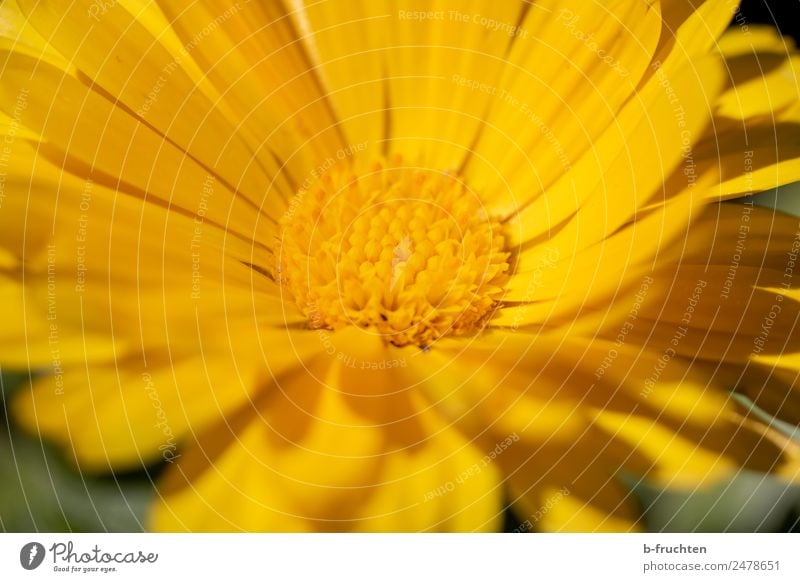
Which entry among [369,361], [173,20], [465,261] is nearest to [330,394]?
[369,361]

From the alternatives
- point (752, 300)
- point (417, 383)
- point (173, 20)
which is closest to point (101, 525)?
point (417, 383)

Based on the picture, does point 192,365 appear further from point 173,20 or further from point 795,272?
point 795,272
